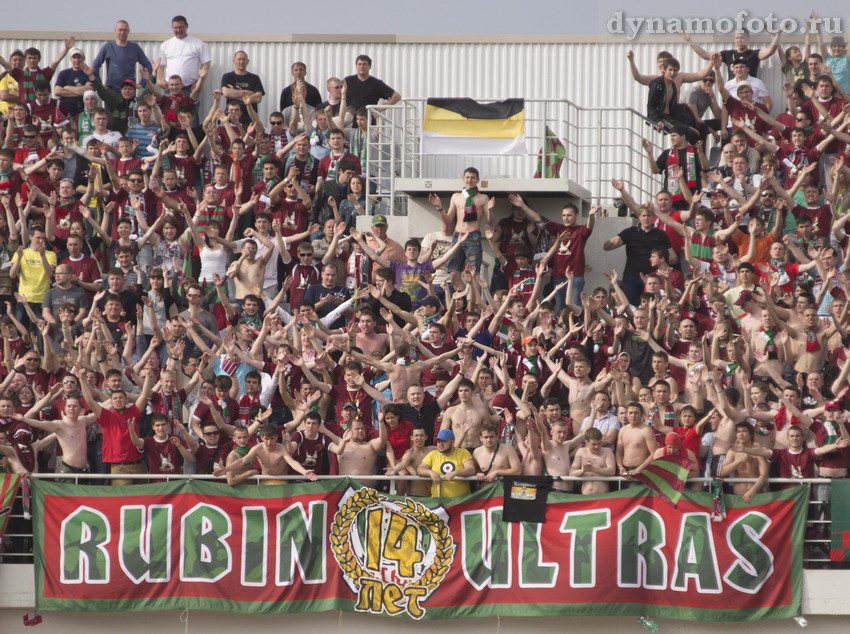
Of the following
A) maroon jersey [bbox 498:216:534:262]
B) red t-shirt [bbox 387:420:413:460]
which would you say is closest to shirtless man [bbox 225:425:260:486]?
red t-shirt [bbox 387:420:413:460]

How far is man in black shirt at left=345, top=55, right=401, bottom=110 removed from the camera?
2505 cm

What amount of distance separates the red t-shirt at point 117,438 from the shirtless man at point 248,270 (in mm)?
4110

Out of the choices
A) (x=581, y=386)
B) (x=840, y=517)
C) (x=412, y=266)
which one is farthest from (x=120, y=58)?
(x=840, y=517)

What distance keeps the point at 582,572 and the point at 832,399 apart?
11.8 feet

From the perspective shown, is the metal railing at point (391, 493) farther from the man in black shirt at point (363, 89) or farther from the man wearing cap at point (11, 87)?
the man wearing cap at point (11, 87)

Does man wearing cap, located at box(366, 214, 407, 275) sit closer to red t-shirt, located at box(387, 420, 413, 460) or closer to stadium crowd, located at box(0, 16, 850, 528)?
stadium crowd, located at box(0, 16, 850, 528)

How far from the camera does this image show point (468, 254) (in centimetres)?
2225

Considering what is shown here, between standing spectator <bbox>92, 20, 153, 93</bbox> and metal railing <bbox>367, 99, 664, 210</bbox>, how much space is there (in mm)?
4086

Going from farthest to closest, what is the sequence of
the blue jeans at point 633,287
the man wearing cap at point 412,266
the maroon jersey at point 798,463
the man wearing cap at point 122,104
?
1. the man wearing cap at point 122,104
2. the man wearing cap at point 412,266
3. the blue jeans at point 633,287
4. the maroon jersey at point 798,463

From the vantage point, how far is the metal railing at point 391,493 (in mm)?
17250

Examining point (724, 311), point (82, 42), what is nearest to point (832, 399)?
point (724, 311)

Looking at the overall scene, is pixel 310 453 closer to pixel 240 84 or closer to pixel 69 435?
pixel 69 435

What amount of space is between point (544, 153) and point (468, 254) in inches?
73.6

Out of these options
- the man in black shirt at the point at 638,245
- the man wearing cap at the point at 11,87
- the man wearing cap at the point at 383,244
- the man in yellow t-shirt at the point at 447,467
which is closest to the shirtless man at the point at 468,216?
the man wearing cap at the point at 383,244
